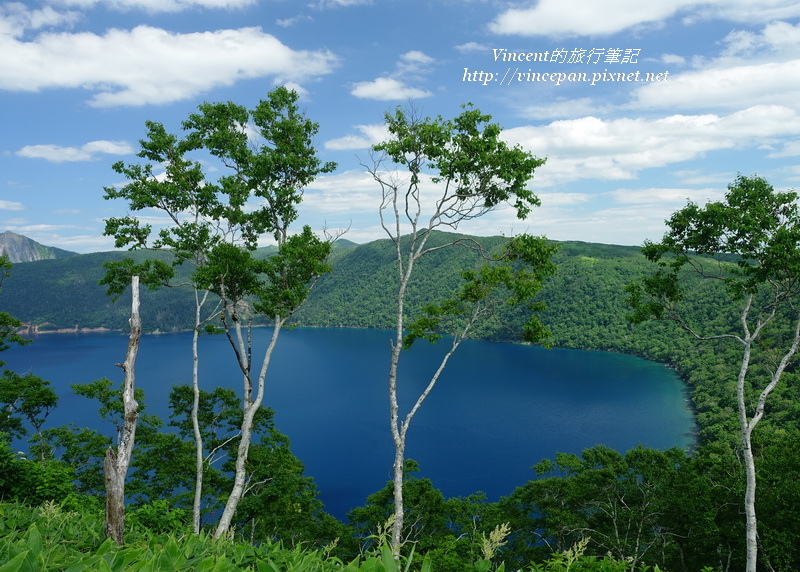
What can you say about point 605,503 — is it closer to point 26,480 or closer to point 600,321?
point 26,480

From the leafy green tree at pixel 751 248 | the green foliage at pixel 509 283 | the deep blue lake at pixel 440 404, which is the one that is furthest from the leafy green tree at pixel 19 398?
the leafy green tree at pixel 751 248

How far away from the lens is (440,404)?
76375 millimetres

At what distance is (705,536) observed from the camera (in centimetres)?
1720

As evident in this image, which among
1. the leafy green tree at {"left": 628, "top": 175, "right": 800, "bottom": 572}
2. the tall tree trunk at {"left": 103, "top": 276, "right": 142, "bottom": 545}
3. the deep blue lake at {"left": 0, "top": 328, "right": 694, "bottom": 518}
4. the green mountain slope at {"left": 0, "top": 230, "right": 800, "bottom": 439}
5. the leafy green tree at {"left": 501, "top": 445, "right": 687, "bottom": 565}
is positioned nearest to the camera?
the tall tree trunk at {"left": 103, "top": 276, "right": 142, "bottom": 545}

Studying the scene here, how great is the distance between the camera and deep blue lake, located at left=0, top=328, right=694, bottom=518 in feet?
169

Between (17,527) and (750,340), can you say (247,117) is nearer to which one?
(17,527)

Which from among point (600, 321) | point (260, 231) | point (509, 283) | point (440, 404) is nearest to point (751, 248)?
point (509, 283)

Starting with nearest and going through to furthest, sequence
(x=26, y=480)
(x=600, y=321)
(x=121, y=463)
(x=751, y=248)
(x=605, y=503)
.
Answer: (x=121, y=463) → (x=26, y=480) → (x=751, y=248) → (x=605, y=503) → (x=600, y=321)

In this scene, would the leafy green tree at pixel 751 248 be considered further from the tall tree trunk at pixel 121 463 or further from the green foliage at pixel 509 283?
the tall tree trunk at pixel 121 463

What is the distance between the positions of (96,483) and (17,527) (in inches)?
880

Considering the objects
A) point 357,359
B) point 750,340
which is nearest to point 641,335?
point 357,359

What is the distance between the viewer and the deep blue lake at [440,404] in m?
51.4

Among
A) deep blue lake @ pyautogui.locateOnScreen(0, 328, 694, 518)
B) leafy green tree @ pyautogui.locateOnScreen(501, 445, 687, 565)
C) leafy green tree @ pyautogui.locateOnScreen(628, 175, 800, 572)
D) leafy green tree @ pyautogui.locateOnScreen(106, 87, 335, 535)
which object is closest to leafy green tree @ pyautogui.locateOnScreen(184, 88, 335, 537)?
leafy green tree @ pyautogui.locateOnScreen(106, 87, 335, 535)

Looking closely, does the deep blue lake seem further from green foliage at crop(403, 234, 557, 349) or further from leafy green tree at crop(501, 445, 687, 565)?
green foliage at crop(403, 234, 557, 349)
